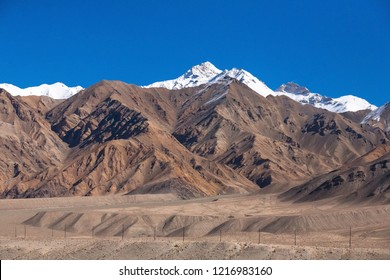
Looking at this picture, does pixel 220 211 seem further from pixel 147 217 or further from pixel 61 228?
pixel 61 228

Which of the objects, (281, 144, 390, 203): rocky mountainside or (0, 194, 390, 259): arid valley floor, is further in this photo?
(281, 144, 390, 203): rocky mountainside

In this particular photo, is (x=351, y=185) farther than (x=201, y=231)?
Yes

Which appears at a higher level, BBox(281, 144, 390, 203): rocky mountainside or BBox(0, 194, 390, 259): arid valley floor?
BBox(281, 144, 390, 203): rocky mountainside

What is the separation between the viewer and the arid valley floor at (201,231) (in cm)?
5906

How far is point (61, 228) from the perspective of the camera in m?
132

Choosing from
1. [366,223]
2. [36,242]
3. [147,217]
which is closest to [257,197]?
[147,217]

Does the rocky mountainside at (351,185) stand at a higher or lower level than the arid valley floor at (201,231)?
higher

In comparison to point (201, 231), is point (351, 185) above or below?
above

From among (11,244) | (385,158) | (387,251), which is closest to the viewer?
(387,251)

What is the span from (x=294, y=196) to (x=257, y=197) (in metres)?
14.8

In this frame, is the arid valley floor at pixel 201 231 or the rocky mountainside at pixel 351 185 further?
the rocky mountainside at pixel 351 185

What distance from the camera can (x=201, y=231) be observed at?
384ft

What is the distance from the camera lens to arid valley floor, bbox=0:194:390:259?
194 ft

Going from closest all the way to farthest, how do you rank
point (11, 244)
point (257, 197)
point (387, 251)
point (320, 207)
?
point (387, 251), point (11, 244), point (320, 207), point (257, 197)
